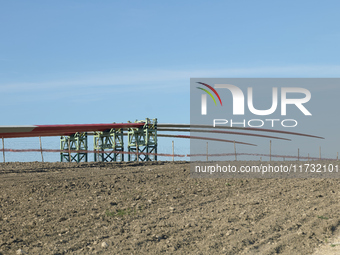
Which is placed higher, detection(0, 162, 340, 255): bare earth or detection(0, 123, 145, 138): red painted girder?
detection(0, 123, 145, 138): red painted girder

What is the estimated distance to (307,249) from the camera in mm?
7039

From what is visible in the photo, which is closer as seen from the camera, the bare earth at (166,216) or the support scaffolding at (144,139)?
the bare earth at (166,216)

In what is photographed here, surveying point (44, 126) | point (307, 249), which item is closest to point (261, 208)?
point (307, 249)

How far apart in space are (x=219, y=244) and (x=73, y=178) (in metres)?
7.64

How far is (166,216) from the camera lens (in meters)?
8.84

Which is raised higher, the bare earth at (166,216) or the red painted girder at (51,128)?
the red painted girder at (51,128)

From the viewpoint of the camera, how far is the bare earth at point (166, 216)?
273 inches

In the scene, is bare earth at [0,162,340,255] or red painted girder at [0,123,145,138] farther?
red painted girder at [0,123,145,138]

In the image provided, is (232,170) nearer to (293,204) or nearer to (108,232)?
(293,204)

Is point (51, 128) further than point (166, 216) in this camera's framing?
Yes

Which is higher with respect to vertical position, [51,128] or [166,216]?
[51,128]

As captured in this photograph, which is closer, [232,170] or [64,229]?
[64,229]

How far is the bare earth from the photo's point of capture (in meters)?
6.93

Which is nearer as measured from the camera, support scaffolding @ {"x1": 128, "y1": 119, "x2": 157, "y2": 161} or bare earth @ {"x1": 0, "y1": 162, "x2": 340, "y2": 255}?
bare earth @ {"x1": 0, "y1": 162, "x2": 340, "y2": 255}
